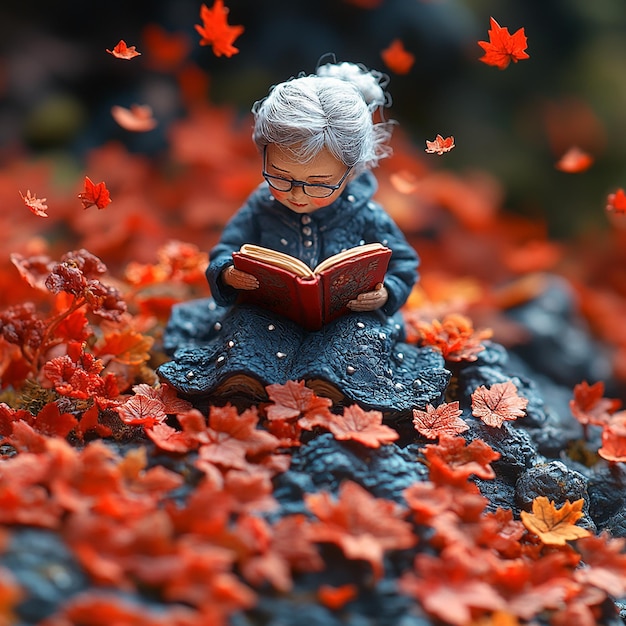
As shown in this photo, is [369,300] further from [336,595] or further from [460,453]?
[336,595]

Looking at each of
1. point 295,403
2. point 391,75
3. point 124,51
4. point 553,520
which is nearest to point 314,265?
point 295,403

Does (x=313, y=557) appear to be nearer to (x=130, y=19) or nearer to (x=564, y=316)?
(x=564, y=316)

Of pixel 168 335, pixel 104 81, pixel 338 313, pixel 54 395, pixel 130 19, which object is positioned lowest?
pixel 54 395

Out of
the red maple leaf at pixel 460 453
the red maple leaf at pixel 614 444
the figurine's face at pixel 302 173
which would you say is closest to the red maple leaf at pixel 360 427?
the red maple leaf at pixel 460 453

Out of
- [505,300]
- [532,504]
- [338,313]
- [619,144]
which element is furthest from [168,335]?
[619,144]

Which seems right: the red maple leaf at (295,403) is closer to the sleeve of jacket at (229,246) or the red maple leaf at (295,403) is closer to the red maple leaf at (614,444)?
the sleeve of jacket at (229,246)
